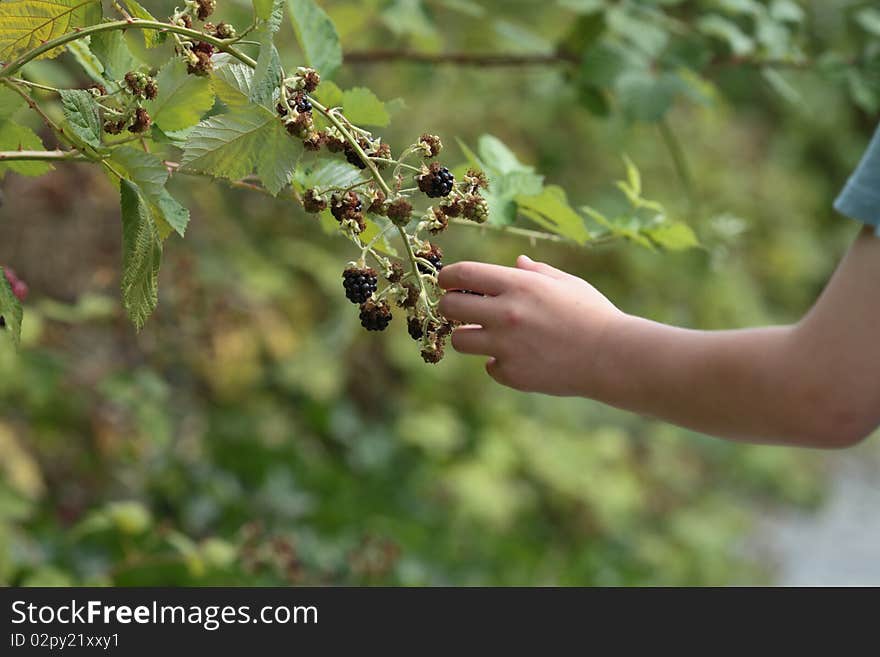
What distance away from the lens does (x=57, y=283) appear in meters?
2.25

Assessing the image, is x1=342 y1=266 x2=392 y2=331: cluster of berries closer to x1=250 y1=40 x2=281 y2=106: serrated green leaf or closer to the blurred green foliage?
x1=250 y1=40 x2=281 y2=106: serrated green leaf

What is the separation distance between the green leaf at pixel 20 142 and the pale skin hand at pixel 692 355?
0.34 meters

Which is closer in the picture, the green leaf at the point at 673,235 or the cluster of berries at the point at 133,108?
the cluster of berries at the point at 133,108

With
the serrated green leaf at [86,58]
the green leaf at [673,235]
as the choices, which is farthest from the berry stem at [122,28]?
the green leaf at [673,235]

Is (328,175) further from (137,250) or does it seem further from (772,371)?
(772,371)

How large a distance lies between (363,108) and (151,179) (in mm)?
196

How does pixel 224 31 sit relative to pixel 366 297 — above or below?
above

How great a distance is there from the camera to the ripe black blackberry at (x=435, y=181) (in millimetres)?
712

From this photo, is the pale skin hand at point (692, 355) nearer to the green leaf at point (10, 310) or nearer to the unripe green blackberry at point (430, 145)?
the unripe green blackberry at point (430, 145)

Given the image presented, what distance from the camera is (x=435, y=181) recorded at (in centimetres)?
71

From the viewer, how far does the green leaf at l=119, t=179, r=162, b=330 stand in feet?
2.34

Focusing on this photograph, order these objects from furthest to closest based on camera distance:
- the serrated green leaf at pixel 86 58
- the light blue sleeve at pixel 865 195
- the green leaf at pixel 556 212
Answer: the green leaf at pixel 556 212
the serrated green leaf at pixel 86 58
the light blue sleeve at pixel 865 195

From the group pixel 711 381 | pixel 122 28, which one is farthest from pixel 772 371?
pixel 122 28
